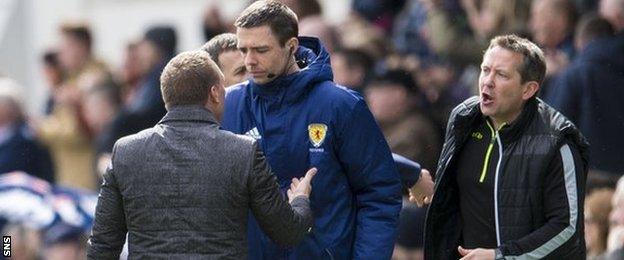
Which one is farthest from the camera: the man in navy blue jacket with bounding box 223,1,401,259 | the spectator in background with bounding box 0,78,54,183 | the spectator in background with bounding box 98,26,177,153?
the spectator in background with bounding box 0,78,54,183

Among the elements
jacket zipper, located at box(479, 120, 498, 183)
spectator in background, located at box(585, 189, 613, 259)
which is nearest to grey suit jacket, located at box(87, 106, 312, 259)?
jacket zipper, located at box(479, 120, 498, 183)

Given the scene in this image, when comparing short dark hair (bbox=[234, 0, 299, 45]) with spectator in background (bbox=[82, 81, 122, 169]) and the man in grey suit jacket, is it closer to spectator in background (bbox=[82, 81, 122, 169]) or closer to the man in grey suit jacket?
the man in grey suit jacket

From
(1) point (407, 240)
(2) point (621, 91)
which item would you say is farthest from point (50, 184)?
(2) point (621, 91)

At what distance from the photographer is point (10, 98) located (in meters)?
16.8

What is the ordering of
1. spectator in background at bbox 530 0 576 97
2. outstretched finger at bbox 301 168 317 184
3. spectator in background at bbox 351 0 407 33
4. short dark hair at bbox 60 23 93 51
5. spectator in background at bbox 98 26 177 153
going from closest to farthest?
outstretched finger at bbox 301 168 317 184 → spectator in background at bbox 530 0 576 97 → spectator in background at bbox 98 26 177 153 → spectator in background at bbox 351 0 407 33 → short dark hair at bbox 60 23 93 51

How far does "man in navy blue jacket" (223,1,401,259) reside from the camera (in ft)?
29.5

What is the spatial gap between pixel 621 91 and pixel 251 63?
491cm

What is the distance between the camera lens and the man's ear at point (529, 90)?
29.2ft

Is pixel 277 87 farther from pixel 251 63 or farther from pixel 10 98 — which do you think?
pixel 10 98

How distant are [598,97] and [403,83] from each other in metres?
1.68

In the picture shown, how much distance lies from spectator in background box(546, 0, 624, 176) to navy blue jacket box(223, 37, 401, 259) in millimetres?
4127

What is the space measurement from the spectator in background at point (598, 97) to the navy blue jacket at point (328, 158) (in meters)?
4.13

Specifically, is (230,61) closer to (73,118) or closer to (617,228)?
(617,228)

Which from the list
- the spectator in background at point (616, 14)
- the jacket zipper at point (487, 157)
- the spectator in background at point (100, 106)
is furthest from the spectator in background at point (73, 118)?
the jacket zipper at point (487, 157)
